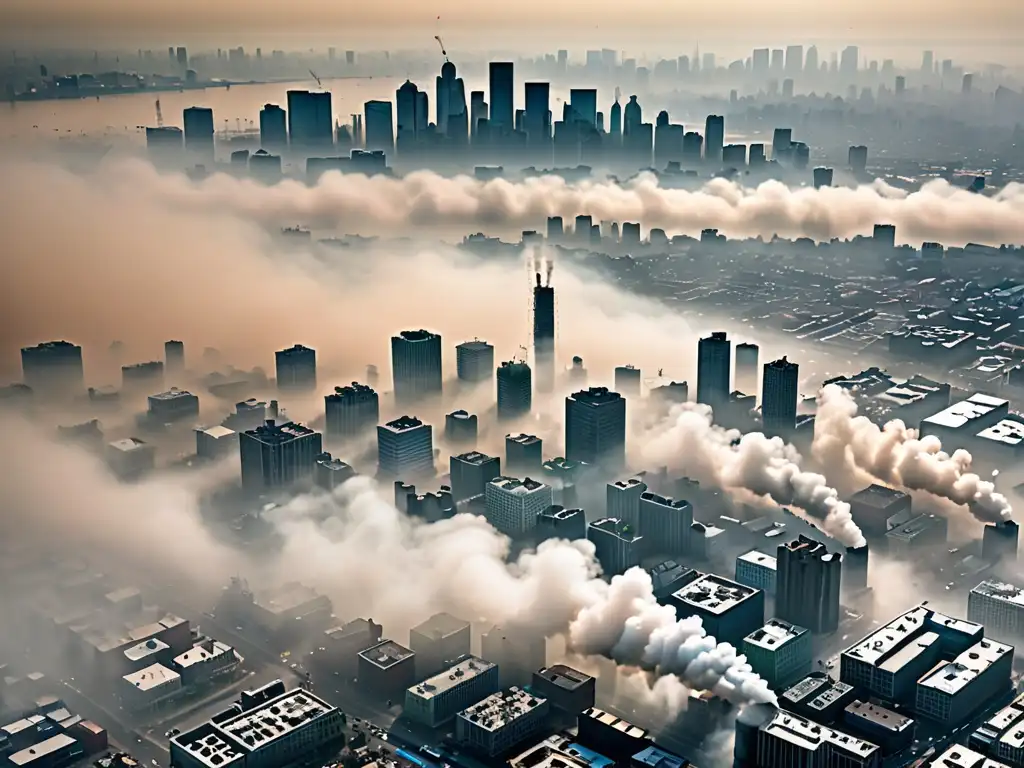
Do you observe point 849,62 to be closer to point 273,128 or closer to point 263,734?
point 273,128

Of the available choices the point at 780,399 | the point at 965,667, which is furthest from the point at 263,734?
the point at 780,399

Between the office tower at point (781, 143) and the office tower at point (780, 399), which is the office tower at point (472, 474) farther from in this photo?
the office tower at point (781, 143)

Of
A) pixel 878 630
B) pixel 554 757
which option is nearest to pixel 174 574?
pixel 554 757

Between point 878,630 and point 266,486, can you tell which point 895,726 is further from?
point 266,486

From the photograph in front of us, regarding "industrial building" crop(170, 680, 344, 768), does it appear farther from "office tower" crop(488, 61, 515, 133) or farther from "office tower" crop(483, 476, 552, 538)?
"office tower" crop(488, 61, 515, 133)

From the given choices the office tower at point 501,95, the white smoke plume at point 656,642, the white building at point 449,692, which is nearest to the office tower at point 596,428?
the white smoke plume at point 656,642

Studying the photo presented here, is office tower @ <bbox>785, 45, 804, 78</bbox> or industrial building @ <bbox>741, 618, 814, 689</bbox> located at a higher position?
office tower @ <bbox>785, 45, 804, 78</bbox>

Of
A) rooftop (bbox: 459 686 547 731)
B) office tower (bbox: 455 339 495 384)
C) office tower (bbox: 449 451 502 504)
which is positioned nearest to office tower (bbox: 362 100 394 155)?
office tower (bbox: 455 339 495 384)
